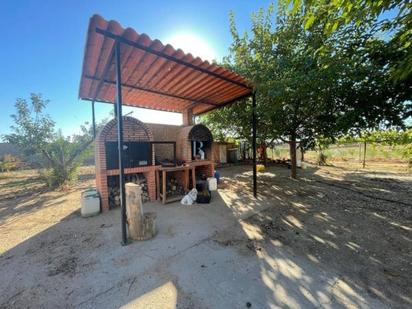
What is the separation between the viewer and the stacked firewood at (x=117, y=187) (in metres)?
4.59

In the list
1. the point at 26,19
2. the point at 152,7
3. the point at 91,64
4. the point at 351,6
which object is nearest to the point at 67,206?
the point at 91,64

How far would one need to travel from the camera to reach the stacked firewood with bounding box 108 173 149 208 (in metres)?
4.59

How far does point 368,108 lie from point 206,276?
4.86 meters

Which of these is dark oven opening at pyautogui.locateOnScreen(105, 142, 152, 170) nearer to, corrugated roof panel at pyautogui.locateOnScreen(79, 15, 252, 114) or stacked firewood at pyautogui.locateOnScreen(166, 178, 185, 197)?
stacked firewood at pyautogui.locateOnScreen(166, 178, 185, 197)

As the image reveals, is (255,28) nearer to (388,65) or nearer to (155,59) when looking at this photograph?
(388,65)

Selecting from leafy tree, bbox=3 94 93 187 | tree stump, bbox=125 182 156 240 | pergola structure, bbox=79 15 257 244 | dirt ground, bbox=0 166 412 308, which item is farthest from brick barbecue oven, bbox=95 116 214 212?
leafy tree, bbox=3 94 93 187

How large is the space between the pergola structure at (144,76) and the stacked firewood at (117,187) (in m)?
2.11

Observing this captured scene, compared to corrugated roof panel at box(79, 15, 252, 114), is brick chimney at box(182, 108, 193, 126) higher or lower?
lower

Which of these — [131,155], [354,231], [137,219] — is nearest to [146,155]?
[131,155]

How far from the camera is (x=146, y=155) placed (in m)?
4.94

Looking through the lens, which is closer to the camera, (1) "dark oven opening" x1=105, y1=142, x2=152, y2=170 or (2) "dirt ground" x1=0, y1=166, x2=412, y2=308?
(2) "dirt ground" x1=0, y1=166, x2=412, y2=308

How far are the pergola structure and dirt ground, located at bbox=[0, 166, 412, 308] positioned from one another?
0.77 meters

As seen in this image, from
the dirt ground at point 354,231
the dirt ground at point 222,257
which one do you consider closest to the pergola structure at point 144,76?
the dirt ground at point 222,257

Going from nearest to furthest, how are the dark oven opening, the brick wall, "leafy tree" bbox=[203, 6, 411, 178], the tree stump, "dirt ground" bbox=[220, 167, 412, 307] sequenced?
1. "dirt ground" bbox=[220, 167, 412, 307]
2. the tree stump
3. "leafy tree" bbox=[203, 6, 411, 178]
4. the brick wall
5. the dark oven opening
